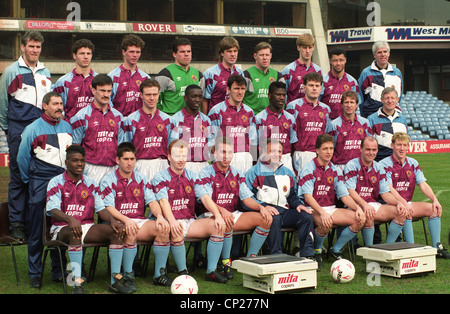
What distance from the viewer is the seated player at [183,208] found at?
19.6 ft

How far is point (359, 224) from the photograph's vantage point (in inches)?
268

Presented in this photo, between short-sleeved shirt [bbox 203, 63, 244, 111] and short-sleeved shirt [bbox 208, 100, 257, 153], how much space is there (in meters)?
0.53

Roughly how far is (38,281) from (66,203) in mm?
931

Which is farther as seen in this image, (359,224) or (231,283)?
(359,224)

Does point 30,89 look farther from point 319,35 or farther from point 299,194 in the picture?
point 319,35

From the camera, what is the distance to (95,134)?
637 cm

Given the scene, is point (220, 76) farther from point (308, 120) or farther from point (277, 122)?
point (308, 120)

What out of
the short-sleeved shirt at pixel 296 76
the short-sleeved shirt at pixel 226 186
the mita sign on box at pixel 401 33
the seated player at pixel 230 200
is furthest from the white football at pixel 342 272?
the mita sign on box at pixel 401 33

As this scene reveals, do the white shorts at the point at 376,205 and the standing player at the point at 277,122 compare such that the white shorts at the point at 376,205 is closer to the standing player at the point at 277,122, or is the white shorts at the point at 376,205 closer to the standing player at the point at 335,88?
the standing player at the point at 277,122

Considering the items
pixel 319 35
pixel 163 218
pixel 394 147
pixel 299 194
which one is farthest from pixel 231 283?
pixel 319 35

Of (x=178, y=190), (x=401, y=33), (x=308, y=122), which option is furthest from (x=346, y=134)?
(x=401, y=33)

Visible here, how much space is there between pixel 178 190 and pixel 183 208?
0.21 meters

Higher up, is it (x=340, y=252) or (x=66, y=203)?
(x=66, y=203)

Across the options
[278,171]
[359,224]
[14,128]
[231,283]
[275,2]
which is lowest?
[231,283]
